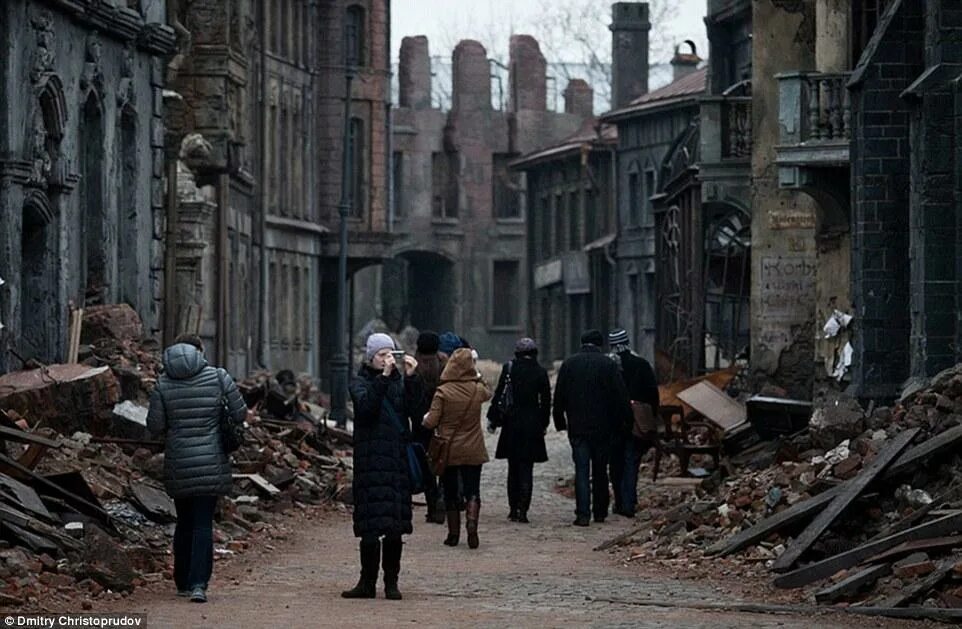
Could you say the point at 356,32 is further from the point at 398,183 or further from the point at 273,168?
the point at 398,183

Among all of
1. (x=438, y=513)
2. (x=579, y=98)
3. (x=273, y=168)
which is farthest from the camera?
(x=579, y=98)

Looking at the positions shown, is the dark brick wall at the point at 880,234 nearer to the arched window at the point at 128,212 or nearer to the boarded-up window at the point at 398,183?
the arched window at the point at 128,212

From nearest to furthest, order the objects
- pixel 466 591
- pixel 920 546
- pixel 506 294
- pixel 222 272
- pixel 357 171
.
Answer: pixel 920 546 < pixel 466 591 < pixel 222 272 < pixel 357 171 < pixel 506 294

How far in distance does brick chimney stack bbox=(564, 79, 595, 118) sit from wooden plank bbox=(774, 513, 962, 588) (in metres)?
78.3

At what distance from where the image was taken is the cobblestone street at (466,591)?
16.0 m

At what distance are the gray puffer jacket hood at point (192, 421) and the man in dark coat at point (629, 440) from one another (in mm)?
8468

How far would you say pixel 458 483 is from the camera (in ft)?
74.2

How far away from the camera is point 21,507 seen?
736 inches

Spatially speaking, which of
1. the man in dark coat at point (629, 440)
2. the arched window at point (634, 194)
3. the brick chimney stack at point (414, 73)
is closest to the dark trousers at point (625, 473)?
the man in dark coat at point (629, 440)

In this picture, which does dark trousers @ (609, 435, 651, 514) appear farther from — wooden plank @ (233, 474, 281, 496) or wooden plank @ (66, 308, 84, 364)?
wooden plank @ (66, 308, 84, 364)

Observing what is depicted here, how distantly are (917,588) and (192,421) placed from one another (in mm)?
4699

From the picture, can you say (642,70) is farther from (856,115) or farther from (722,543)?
(722,543)

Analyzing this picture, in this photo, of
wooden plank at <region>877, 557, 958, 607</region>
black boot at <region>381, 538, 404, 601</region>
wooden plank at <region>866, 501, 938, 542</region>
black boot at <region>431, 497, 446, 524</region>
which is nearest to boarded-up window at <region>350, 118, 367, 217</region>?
black boot at <region>431, 497, 446, 524</region>

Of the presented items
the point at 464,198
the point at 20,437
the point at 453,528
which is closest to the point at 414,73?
the point at 464,198
